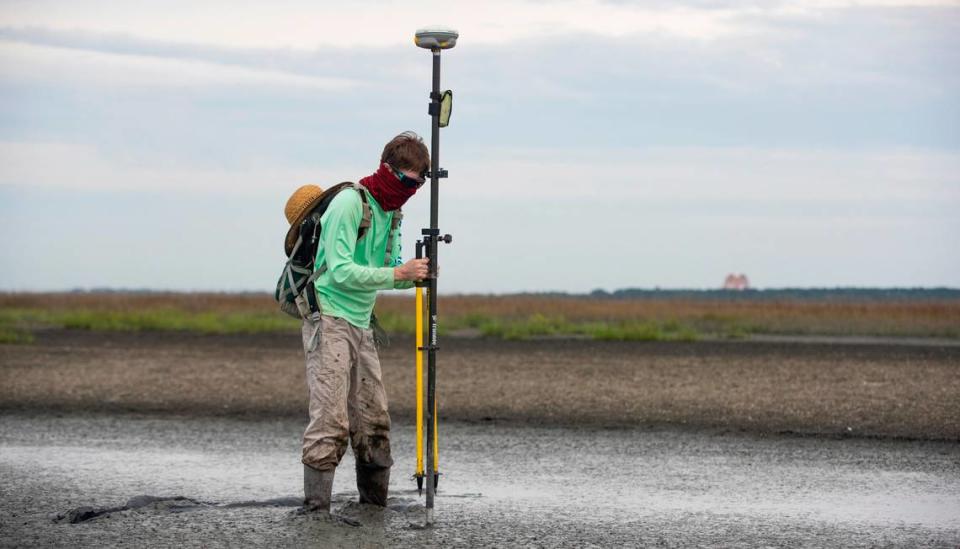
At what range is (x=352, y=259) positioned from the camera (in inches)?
308

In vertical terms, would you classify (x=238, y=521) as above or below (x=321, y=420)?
below

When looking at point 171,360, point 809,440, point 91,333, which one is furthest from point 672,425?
point 91,333

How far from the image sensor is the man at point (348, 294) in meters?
7.79

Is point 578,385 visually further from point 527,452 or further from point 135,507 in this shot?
point 135,507

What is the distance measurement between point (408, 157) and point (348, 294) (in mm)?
865

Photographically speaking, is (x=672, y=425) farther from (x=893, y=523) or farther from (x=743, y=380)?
(x=893, y=523)

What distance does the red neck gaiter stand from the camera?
312 inches

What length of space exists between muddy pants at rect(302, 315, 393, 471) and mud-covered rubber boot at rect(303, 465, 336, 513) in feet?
0.21

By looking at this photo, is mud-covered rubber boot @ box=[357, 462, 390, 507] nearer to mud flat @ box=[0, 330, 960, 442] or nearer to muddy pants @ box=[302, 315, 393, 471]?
muddy pants @ box=[302, 315, 393, 471]

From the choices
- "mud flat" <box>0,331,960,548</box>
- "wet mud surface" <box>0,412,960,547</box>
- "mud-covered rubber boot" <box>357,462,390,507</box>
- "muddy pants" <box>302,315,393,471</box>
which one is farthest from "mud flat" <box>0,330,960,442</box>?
"muddy pants" <box>302,315,393,471</box>

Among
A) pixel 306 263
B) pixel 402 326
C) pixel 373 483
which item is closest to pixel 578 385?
pixel 373 483

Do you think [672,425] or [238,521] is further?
[672,425]

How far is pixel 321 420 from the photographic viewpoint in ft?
25.9

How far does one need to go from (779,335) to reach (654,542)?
75.8ft
